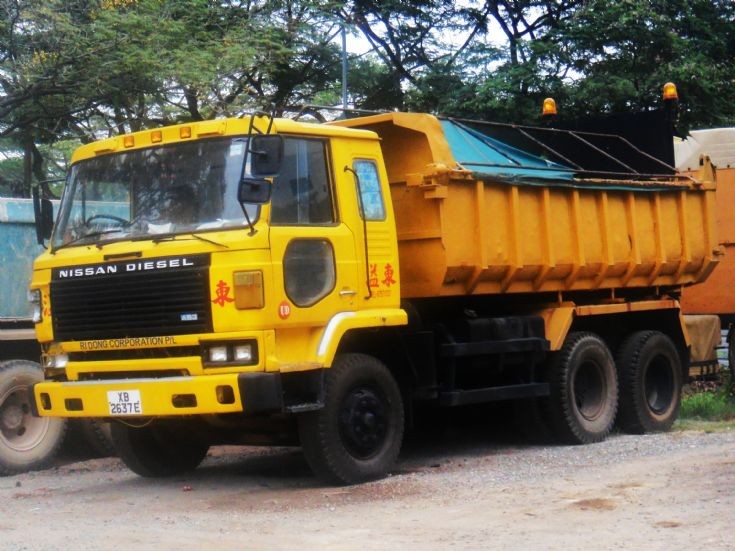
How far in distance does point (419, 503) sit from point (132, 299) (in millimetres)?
2490

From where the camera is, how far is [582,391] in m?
12.0

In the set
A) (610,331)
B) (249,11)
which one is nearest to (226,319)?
(610,331)

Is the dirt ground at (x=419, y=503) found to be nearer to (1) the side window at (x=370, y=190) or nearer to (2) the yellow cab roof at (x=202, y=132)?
(1) the side window at (x=370, y=190)

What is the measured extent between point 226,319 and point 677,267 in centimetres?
606

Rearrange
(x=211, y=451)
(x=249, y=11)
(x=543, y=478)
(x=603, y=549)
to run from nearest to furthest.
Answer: (x=603, y=549)
(x=543, y=478)
(x=211, y=451)
(x=249, y=11)

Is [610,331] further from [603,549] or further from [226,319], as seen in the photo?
[603,549]

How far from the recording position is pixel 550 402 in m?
11.4

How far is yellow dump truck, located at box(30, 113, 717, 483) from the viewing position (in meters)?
8.61

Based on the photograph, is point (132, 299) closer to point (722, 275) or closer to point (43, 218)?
point (43, 218)

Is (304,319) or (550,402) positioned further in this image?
(550,402)

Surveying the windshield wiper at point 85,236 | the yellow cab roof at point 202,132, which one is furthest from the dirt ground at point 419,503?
the yellow cab roof at point 202,132

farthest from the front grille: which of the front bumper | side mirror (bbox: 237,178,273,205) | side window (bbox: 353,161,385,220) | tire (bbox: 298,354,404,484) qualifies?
side window (bbox: 353,161,385,220)

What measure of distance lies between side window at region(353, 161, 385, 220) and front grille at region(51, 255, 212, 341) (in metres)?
Answer: 1.52

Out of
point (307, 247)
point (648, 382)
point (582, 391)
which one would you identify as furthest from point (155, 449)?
point (648, 382)
